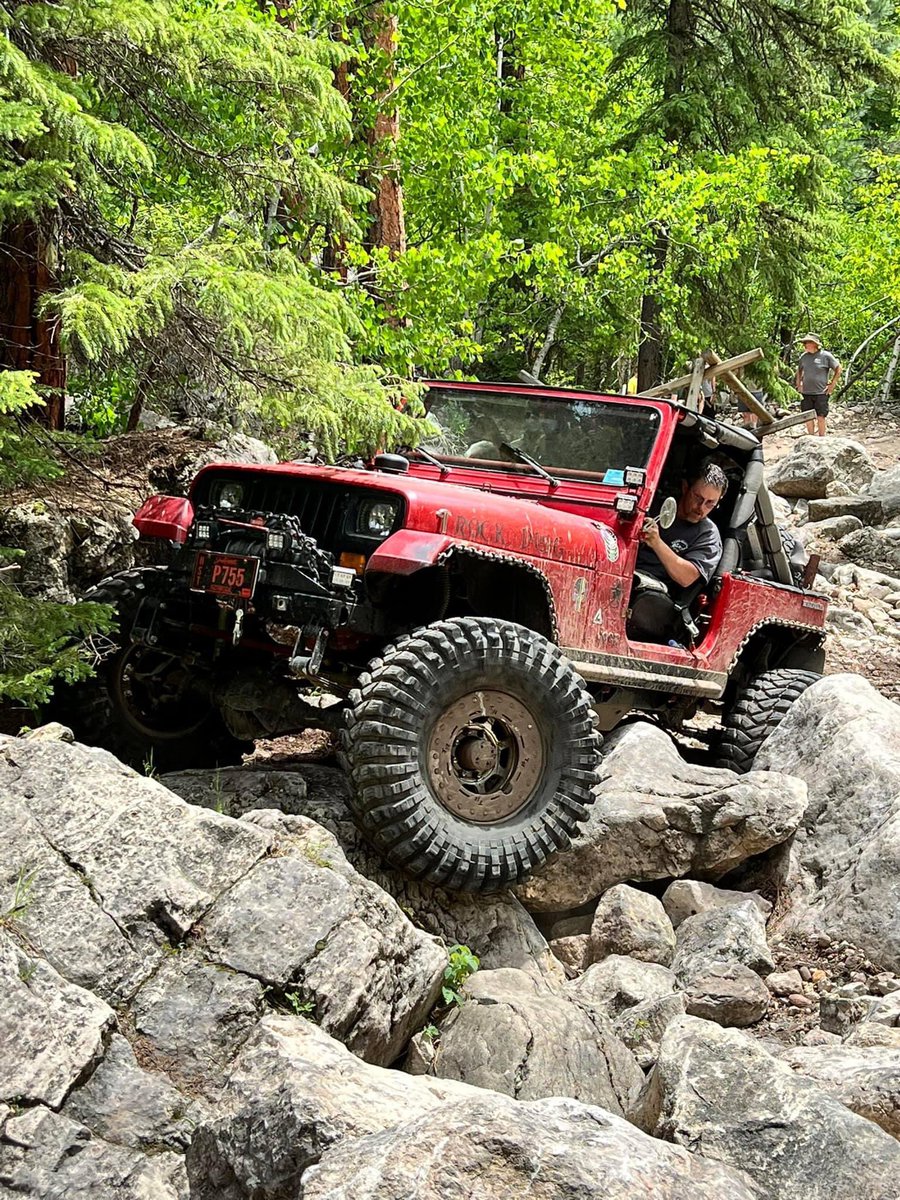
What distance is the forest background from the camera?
4.93m

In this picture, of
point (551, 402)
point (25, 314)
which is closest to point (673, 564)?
point (551, 402)

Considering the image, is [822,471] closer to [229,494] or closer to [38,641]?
[229,494]

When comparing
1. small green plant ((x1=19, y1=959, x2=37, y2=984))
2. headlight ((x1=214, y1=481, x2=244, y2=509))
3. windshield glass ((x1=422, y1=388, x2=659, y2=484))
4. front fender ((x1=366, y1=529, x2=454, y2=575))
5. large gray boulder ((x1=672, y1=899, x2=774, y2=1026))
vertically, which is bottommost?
large gray boulder ((x1=672, y1=899, x2=774, y2=1026))

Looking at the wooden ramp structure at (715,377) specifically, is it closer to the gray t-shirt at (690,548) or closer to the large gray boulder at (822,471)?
the gray t-shirt at (690,548)

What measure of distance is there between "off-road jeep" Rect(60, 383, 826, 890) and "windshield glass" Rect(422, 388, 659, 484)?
0.04 ft

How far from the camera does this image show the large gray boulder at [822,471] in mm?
18547

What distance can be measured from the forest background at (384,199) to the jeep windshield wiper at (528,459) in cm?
60

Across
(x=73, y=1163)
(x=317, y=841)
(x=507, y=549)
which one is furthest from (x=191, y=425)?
(x=73, y=1163)

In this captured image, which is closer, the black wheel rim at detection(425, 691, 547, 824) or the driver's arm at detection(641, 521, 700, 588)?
the black wheel rim at detection(425, 691, 547, 824)

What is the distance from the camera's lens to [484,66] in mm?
14789

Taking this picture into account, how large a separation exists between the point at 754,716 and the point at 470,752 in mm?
3185

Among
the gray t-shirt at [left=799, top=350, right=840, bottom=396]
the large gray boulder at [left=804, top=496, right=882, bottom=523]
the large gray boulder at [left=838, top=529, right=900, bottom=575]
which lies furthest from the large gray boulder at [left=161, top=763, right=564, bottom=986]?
the gray t-shirt at [left=799, top=350, right=840, bottom=396]

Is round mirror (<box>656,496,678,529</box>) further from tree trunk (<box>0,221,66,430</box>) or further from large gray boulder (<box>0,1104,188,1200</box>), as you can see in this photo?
large gray boulder (<box>0,1104,188,1200</box>)

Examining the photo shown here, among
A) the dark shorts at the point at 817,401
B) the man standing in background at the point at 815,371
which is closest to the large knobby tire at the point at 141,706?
the man standing in background at the point at 815,371
